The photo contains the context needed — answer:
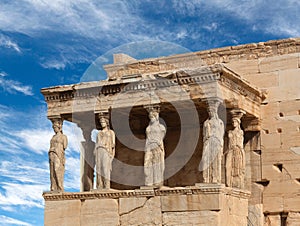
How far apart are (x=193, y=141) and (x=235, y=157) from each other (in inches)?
55.5

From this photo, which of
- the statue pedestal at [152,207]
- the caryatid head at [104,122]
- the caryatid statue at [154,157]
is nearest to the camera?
the statue pedestal at [152,207]

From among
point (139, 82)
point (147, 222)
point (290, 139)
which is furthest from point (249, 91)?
point (147, 222)

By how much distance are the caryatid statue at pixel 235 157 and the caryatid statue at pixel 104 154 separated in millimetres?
2038

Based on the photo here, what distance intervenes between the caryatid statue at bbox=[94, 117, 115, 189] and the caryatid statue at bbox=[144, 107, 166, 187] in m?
0.78

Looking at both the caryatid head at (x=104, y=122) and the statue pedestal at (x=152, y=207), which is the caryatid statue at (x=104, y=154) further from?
the statue pedestal at (x=152, y=207)

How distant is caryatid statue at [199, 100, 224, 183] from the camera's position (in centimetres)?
→ 1244

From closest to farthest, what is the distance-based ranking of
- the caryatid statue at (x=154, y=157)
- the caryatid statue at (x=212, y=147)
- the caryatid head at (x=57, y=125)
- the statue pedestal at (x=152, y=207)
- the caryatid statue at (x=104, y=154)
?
the statue pedestal at (x=152, y=207)
the caryatid statue at (x=212, y=147)
the caryatid statue at (x=154, y=157)
the caryatid statue at (x=104, y=154)
the caryatid head at (x=57, y=125)

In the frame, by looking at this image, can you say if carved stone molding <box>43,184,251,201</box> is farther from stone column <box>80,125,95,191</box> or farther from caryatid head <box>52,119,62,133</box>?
caryatid head <box>52,119,62,133</box>

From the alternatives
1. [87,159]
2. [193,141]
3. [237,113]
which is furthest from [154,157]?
[87,159]

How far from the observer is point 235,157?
43.4ft

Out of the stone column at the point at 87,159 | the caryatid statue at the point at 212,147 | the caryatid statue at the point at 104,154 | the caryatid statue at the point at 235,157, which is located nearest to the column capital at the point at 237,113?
the caryatid statue at the point at 235,157

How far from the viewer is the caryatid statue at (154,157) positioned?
12.8 m

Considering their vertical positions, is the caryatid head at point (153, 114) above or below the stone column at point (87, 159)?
above

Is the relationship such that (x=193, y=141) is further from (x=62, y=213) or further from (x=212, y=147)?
(x=62, y=213)
